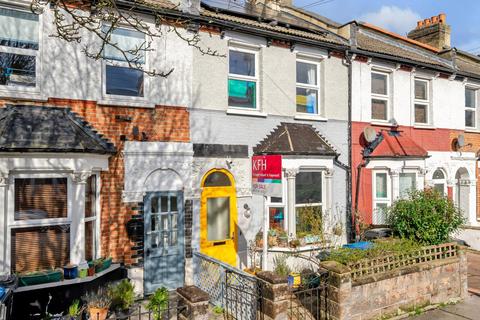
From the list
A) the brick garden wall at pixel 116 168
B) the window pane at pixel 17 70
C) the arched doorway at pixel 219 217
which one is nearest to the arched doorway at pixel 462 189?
the arched doorway at pixel 219 217

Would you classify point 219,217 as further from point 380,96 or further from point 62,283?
point 380,96

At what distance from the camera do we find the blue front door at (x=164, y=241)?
804cm

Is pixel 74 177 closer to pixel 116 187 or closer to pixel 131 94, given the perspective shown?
pixel 116 187

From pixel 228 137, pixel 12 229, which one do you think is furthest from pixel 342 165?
pixel 12 229

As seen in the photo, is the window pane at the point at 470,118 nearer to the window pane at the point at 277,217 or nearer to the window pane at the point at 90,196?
the window pane at the point at 277,217

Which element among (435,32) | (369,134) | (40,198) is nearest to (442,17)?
(435,32)

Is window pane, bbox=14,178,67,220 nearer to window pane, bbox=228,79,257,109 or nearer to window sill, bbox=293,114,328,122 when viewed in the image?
window pane, bbox=228,79,257,109

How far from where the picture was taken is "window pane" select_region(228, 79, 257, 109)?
9.44 metres

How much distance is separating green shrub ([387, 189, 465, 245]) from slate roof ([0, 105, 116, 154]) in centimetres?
658

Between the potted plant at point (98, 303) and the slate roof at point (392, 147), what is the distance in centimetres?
804

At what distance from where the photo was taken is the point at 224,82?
9.15 meters

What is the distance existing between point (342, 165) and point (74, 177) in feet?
23.3

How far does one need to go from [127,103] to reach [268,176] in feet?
11.3

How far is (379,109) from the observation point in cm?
1199
